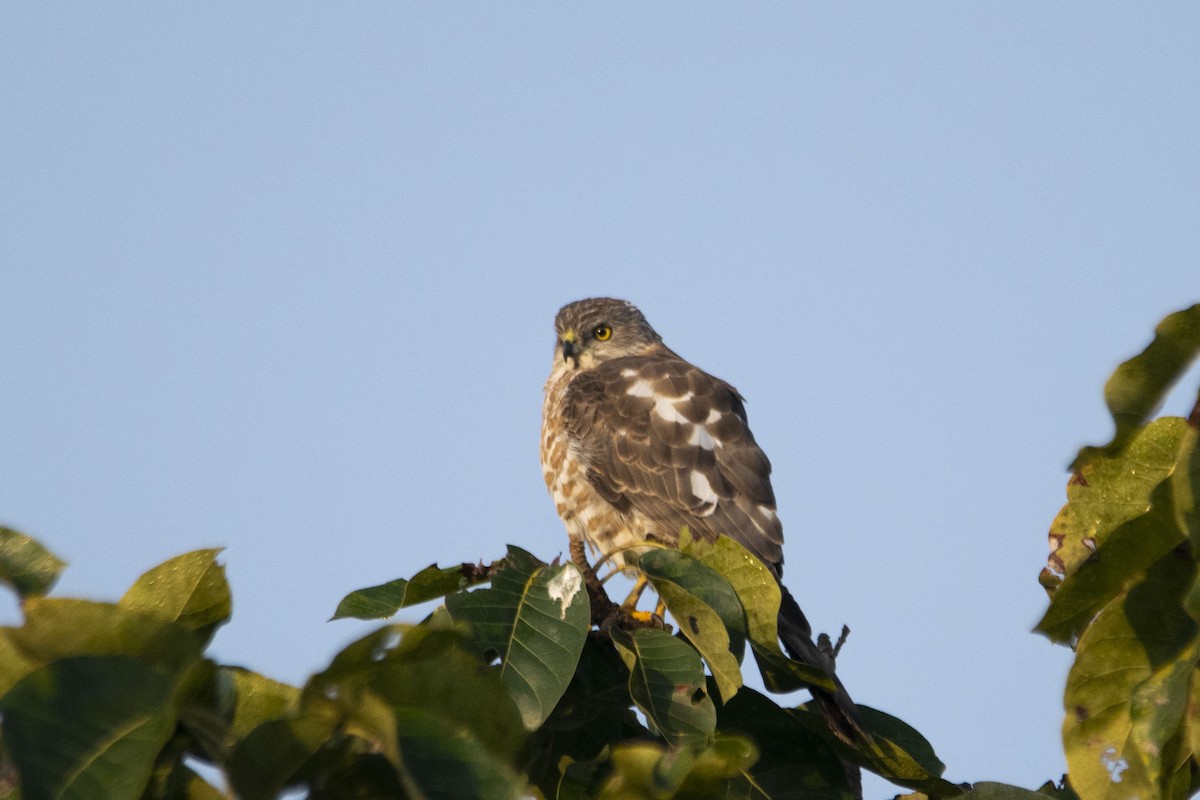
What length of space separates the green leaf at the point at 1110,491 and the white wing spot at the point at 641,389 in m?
4.89

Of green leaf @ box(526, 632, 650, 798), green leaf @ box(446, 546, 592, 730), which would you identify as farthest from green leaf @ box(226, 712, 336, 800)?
green leaf @ box(526, 632, 650, 798)

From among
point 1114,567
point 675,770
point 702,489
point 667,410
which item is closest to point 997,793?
point 1114,567

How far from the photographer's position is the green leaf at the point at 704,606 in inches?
112

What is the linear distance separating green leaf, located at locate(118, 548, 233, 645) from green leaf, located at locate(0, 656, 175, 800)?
21.0 inches

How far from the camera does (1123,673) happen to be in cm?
235

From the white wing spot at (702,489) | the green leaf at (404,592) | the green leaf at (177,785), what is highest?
the white wing spot at (702,489)

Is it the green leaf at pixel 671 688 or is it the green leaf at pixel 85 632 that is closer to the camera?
the green leaf at pixel 85 632

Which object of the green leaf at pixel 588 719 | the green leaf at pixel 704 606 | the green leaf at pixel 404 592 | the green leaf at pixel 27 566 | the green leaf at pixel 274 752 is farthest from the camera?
the green leaf at pixel 588 719

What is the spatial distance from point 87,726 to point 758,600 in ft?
6.01

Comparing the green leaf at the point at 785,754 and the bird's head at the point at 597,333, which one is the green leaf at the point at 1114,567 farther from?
the bird's head at the point at 597,333

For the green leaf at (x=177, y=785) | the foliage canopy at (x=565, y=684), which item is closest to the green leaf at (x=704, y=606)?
the foliage canopy at (x=565, y=684)

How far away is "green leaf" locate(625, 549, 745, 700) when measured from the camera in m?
2.86

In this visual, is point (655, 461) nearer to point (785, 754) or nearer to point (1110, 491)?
point (785, 754)

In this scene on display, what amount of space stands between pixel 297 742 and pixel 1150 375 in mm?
1544
